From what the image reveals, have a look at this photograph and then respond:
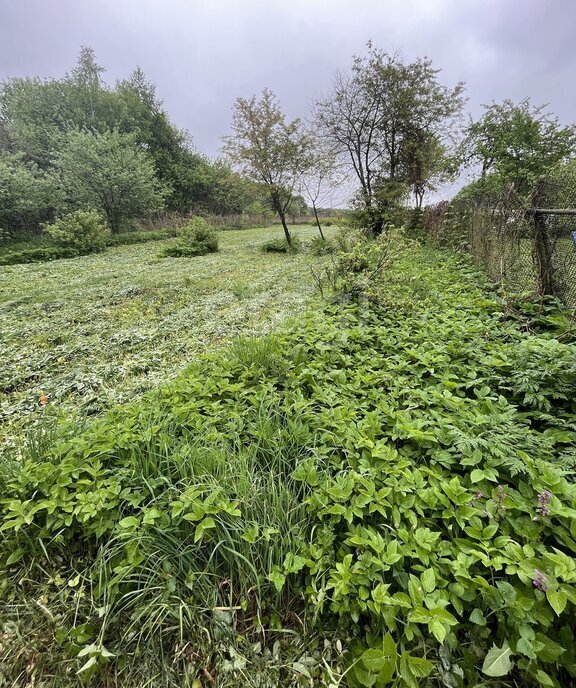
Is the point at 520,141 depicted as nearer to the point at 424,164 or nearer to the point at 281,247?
the point at 424,164

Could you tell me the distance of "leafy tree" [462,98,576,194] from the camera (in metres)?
13.2

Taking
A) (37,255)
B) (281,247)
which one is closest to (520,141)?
(281,247)

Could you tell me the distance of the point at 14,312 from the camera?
464 centimetres

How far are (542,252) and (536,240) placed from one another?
0.53ft

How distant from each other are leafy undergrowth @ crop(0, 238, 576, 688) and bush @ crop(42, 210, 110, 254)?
1189 cm

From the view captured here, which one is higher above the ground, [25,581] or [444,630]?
[444,630]

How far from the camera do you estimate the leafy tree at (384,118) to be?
9.70 m

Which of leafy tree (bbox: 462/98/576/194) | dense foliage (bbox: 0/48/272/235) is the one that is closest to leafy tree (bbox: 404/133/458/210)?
leafy tree (bbox: 462/98/576/194)

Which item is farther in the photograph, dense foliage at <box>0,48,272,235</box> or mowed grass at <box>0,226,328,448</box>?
dense foliage at <box>0,48,272,235</box>

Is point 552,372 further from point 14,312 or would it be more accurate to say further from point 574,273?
point 14,312

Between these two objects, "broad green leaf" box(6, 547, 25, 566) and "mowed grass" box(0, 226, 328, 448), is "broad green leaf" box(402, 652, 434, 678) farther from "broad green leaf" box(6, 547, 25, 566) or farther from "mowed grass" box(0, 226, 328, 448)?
"mowed grass" box(0, 226, 328, 448)

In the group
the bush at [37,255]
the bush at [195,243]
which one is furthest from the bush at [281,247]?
the bush at [37,255]

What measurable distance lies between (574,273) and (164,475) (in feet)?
13.6

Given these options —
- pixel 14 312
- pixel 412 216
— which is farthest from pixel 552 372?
pixel 412 216
